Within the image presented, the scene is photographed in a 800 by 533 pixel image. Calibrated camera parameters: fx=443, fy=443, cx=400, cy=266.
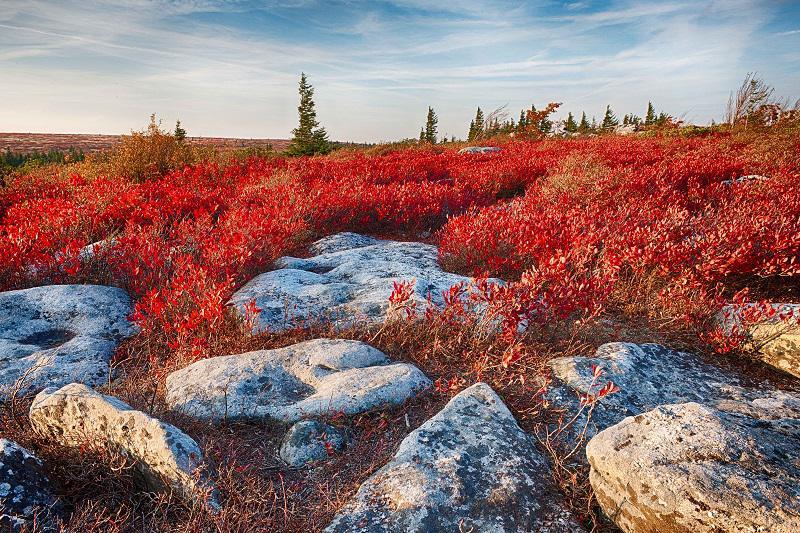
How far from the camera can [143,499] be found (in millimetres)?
2365

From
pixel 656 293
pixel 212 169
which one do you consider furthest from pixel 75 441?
pixel 212 169

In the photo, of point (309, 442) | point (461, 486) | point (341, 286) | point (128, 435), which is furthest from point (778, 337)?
point (128, 435)

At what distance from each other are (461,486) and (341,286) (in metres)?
3.02

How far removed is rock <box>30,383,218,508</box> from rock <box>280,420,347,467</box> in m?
0.51

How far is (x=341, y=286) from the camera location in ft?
16.5

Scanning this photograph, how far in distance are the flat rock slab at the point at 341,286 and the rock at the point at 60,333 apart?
3.97ft

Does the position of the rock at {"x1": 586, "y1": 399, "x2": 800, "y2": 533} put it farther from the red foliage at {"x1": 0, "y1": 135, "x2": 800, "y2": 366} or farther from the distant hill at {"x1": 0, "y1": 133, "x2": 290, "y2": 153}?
the distant hill at {"x1": 0, "y1": 133, "x2": 290, "y2": 153}

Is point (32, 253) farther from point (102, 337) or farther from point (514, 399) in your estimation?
point (514, 399)

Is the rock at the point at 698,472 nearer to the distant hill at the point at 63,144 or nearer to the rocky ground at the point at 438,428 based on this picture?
the rocky ground at the point at 438,428

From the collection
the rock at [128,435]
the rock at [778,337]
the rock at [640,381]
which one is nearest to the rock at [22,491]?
the rock at [128,435]

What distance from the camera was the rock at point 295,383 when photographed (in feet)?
9.89

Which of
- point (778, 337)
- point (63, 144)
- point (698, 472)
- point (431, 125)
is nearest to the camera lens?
point (698, 472)

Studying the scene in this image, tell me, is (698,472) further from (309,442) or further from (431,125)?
(431,125)

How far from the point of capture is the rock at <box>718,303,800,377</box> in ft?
12.3
